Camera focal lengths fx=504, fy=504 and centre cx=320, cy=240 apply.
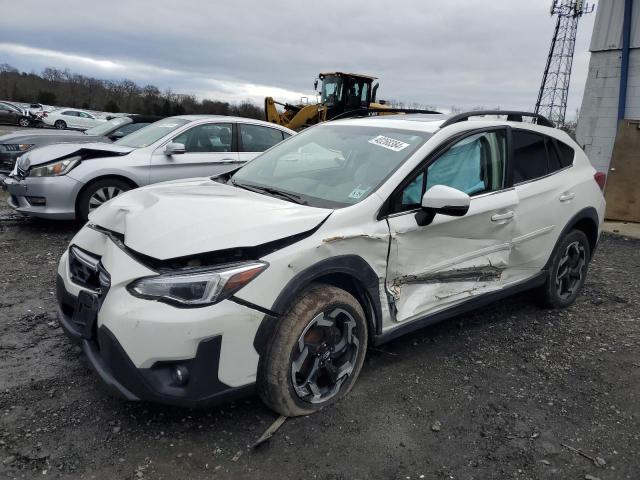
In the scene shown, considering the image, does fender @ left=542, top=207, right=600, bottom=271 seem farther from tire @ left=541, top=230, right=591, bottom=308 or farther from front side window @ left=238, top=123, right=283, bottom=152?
front side window @ left=238, top=123, right=283, bottom=152

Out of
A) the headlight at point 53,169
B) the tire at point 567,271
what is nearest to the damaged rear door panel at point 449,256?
the tire at point 567,271

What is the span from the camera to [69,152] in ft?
20.2

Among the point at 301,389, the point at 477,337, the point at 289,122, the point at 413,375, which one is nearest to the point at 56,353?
the point at 301,389

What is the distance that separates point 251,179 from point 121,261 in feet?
4.40

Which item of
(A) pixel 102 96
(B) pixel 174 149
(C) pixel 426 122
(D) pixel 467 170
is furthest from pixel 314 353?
(A) pixel 102 96

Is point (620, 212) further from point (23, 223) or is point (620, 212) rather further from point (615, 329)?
point (23, 223)

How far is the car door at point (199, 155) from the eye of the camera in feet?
21.4

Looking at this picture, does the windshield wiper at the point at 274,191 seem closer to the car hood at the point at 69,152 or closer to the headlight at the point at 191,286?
the headlight at the point at 191,286

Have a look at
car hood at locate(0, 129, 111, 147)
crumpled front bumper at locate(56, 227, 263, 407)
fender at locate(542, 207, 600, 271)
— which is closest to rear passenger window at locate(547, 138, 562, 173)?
fender at locate(542, 207, 600, 271)

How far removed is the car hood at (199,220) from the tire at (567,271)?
248 centimetres

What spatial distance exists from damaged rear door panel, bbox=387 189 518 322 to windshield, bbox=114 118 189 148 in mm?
4711

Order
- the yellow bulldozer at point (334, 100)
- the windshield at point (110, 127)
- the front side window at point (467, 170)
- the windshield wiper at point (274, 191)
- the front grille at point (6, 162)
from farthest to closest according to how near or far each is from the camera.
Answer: the yellow bulldozer at point (334, 100) → the windshield at point (110, 127) → the front grille at point (6, 162) → the front side window at point (467, 170) → the windshield wiper at point (274, 191)

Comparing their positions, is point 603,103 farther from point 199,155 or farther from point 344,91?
point 344,91

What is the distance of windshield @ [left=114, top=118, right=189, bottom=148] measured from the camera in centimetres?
670
